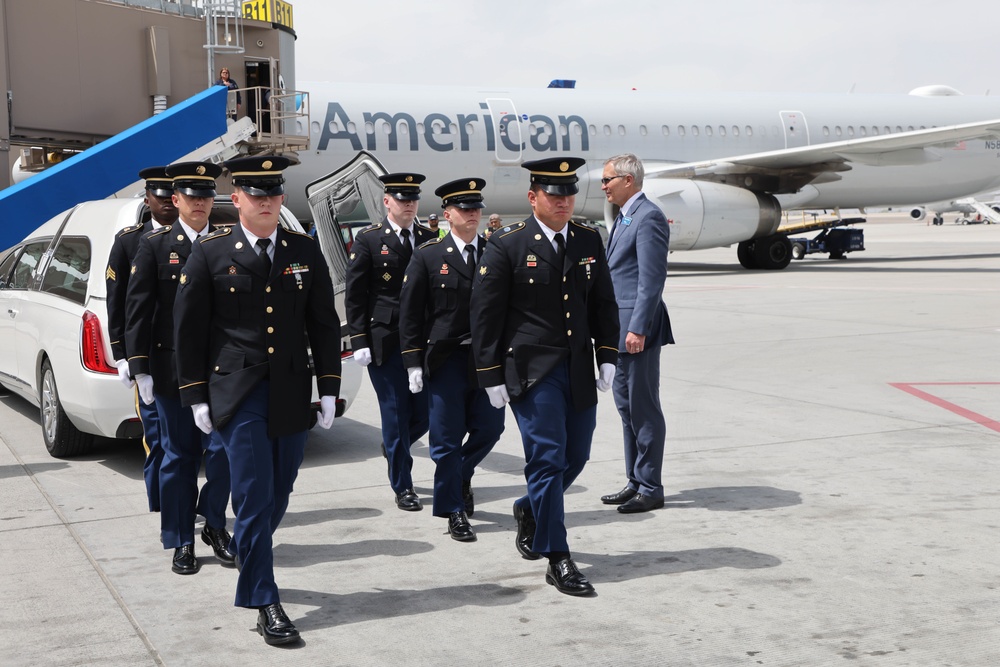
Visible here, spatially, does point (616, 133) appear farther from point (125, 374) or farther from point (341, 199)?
point (125, 374)

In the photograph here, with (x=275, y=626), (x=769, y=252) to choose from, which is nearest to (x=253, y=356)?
(x=275, y=626)

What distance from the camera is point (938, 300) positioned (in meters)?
17.1

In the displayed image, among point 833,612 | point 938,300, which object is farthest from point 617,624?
point 938,300

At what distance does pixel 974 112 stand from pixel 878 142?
7.23m

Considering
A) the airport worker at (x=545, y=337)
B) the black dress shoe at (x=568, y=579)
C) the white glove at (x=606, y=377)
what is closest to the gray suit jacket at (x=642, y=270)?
the white glove at (x=606, y=377)

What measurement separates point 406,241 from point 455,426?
4.37ft

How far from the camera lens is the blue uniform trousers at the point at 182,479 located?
16.9 ft

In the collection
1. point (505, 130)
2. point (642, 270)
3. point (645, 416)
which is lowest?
point (645, 416)

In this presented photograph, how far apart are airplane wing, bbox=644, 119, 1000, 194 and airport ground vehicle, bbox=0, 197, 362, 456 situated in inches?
681

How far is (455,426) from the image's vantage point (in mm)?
5703

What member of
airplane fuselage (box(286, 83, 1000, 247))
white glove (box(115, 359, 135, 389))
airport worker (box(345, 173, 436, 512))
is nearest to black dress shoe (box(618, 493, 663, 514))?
airport worker (box(345, 173, 436, 512))

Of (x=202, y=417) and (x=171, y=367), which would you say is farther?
(x=171, y=367)

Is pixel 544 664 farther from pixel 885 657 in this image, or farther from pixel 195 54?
pixel 195 54

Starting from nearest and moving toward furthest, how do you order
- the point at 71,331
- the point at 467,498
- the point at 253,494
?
the point at 253,494, the point at 467,498, the point at 71,331
